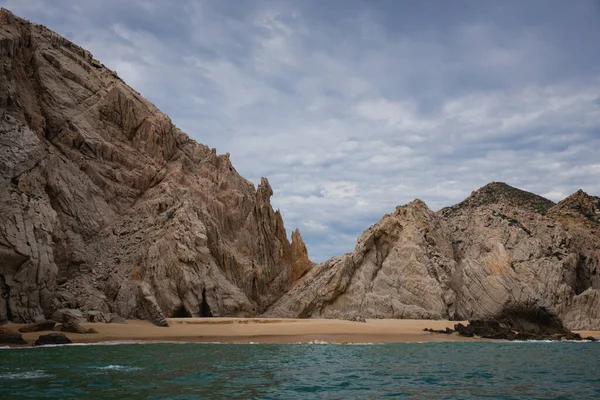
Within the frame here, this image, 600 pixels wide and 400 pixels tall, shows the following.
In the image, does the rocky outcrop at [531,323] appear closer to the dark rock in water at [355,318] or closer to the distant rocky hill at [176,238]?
the distant rocky hill at [176,238]

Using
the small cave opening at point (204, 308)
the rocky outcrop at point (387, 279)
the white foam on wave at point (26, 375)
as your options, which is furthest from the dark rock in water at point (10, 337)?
the rocky outcrop at point (387, 279)

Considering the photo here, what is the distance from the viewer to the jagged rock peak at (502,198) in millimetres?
72625

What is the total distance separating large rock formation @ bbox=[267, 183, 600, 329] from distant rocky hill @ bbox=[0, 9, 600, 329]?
15 cm

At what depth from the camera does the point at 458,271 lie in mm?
51719

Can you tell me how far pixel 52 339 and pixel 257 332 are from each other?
13631 millimetres

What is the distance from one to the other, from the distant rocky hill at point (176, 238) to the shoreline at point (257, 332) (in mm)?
3340

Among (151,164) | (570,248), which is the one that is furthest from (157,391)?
(570,248)

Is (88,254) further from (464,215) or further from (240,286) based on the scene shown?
(464,215)

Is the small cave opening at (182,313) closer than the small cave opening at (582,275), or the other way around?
the small cave opening at (182,313)

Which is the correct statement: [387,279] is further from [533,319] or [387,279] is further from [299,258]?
[299,258]

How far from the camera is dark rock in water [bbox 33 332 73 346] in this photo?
1034 inches

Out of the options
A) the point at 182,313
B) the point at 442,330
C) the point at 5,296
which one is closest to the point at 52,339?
the point at 5,296

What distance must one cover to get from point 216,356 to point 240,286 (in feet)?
95.5

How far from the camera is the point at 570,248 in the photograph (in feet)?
185
